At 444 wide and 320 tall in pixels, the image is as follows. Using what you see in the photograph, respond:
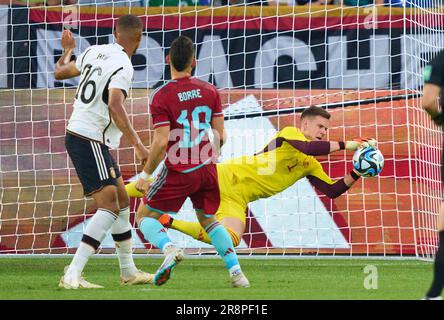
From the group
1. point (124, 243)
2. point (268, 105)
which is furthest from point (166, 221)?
point (268, 105)

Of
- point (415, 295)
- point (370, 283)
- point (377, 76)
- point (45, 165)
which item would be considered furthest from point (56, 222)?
point (415, 295)

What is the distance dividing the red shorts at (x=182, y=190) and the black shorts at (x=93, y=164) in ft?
1.20

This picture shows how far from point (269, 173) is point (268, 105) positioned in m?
2.12

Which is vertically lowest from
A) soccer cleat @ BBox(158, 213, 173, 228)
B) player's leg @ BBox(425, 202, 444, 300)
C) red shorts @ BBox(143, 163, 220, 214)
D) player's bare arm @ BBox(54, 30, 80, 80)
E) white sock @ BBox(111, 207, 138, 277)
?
player's leg @ BBox(425, 202, 444, 300)

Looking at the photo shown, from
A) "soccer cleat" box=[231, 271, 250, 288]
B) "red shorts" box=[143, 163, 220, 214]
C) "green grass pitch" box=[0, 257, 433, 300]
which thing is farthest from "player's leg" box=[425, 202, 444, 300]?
"red shorts" box=[143, 163, 220, 214]

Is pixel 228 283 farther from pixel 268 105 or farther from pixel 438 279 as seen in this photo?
pixel 268 105

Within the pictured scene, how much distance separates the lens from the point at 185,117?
7.99m

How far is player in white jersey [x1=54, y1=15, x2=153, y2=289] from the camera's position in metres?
8.20

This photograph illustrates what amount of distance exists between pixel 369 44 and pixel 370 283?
475 centimetres

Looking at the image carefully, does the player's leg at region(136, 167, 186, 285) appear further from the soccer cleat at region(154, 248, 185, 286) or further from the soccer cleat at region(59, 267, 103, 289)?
the soccer cleat at region(59, 267, 103, 289)

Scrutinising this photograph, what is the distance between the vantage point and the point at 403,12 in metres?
12.1

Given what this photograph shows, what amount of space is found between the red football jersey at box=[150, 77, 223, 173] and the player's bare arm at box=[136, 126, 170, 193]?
0.06 m

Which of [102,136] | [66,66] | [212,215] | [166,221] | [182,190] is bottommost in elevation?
[212,215]

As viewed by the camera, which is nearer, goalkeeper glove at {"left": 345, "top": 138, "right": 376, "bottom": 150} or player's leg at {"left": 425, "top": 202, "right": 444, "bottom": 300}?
player's leg at {"left": 425, "top": 202, "right": 444, "bottom": 300}
